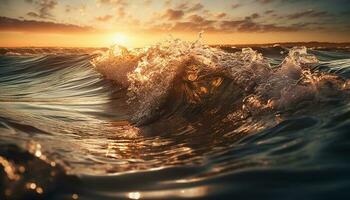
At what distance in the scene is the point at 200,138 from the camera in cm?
387

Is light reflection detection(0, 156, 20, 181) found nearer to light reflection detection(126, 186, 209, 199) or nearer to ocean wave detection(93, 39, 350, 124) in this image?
light reflection detection(126, 186, 209, 199)

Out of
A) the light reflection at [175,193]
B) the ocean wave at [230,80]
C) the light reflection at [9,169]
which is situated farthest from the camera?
the ocean wave at [230,80]

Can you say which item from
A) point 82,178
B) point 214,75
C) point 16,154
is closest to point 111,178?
point 82,178

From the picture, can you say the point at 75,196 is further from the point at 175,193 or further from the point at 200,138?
the point at 200,138

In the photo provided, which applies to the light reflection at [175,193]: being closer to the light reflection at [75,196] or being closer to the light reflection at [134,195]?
the light reflection at [134,195]

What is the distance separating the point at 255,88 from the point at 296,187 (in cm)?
290

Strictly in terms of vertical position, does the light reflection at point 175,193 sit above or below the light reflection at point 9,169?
below

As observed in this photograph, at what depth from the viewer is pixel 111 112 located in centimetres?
670

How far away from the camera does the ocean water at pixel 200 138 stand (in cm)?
223

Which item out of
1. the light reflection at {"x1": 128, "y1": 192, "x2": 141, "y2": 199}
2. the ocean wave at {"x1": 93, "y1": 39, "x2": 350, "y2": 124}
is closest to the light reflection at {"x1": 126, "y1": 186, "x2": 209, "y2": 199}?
the light reflection at {"x1": 128, "y1": 192, "x2": 141, "y2": 199}

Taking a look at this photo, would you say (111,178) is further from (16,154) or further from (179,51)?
(179,51)

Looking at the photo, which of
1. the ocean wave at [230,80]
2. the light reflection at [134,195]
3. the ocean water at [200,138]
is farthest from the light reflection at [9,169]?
the ocean wave at [230,80]

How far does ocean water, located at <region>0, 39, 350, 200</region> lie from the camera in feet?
7.32

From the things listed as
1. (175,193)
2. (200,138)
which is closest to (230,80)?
(200,138)
